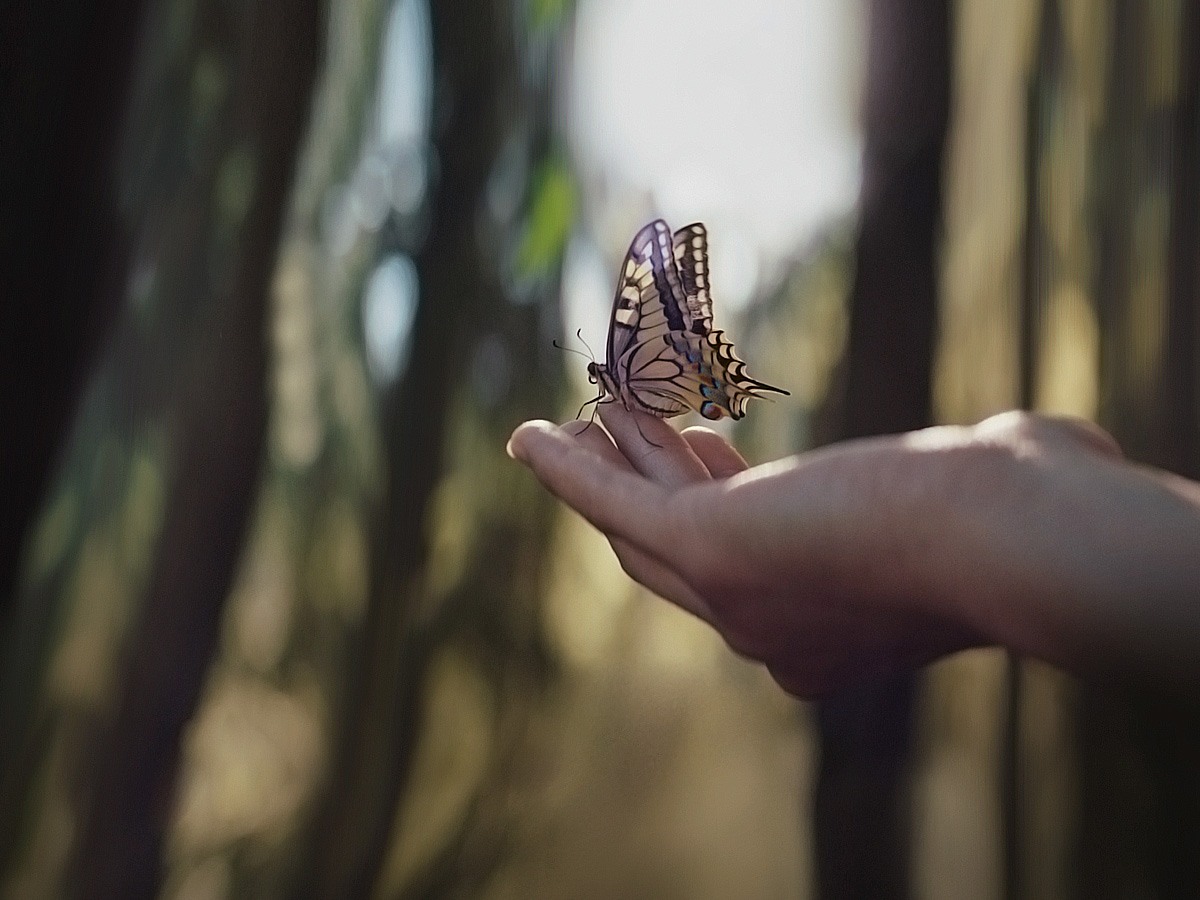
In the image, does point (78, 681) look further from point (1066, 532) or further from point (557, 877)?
point (1066, 532)

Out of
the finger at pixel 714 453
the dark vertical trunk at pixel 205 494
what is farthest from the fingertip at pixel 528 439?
the dark vertical trunk at pixel 205 494

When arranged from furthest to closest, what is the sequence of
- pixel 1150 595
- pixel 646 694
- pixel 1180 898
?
pixel 646 694 → pixel 1180 898 → pixel 1150 595

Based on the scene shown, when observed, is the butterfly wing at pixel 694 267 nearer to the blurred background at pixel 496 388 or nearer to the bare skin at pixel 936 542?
the blurred background at pixel 496 388

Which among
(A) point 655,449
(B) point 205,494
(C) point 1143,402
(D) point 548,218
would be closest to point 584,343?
(D) point 548,218

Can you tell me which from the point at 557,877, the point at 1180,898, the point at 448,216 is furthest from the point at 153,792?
the point at 1180,898

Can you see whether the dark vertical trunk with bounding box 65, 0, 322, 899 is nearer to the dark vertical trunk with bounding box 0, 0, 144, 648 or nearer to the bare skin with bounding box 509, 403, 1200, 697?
the dark vertical trunk with bounding box 0, 0, 144, 648

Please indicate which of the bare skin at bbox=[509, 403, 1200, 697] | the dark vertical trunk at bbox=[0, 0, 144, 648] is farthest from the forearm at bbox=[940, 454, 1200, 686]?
the dark vertical trunk at bbox=[0, 0, 144, 648]
